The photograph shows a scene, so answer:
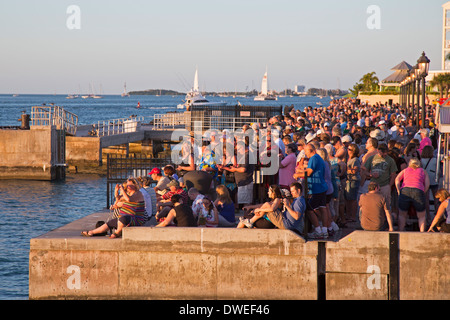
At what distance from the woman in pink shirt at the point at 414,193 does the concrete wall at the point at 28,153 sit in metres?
23.0

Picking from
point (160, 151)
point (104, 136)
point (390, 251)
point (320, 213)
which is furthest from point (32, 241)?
point (160, 151)

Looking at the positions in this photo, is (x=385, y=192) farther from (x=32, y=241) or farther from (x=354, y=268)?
(x=32, y=241)

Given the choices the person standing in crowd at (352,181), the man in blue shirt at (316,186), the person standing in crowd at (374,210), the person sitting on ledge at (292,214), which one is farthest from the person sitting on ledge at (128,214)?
the person standing in crowd at (352,181)

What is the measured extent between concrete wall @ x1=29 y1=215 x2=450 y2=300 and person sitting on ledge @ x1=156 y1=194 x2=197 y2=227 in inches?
11.4

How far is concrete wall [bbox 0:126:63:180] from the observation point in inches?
1206

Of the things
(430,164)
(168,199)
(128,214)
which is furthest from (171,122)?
(128,214)

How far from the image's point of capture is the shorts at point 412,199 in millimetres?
10445

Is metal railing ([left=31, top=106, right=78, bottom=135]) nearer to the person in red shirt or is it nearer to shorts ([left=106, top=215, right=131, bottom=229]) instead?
the person in red shirt

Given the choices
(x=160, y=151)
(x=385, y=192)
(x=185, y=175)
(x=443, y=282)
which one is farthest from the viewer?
(x=160, y=151)

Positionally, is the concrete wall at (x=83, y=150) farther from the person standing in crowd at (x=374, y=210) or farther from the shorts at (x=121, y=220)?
the person standing in crowd at (x=374, y=210)

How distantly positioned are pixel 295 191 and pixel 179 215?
1900 millimetres

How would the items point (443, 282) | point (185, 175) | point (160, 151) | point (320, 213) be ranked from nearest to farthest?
point (443, 282) → point (320, 213) → point (185, 175) → point (160, 151)

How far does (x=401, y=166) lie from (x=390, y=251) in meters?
2.75

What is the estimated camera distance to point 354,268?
9.75m
